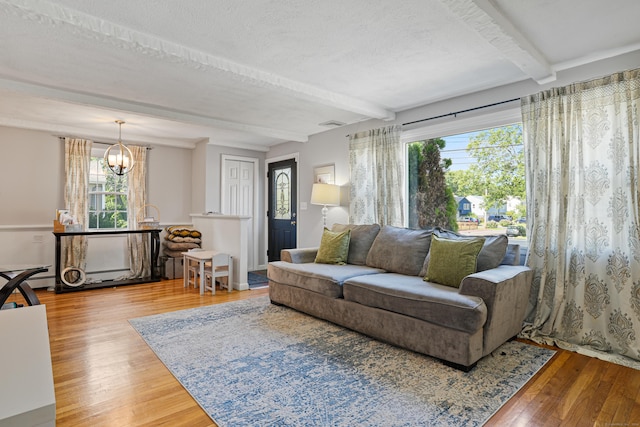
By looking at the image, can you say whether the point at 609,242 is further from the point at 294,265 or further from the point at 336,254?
the point at 294,265

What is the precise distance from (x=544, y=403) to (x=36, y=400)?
2395 mm

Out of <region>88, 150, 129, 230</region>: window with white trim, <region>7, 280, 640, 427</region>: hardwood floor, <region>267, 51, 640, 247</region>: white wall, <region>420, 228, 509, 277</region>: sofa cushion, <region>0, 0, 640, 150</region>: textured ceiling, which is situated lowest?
<region>7, 280, 640, 427</region>: hardwood floor

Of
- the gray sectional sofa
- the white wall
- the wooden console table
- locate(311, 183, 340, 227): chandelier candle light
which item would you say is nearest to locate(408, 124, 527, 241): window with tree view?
the white wall

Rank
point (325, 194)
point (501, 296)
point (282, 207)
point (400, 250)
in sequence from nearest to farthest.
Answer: point (501, 296)
point (400, 250)
point (325, 194)
point (282, 207)

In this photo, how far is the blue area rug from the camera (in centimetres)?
188

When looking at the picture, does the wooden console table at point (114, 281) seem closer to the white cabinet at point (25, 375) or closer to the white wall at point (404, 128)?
the white wall at point (404, 128)

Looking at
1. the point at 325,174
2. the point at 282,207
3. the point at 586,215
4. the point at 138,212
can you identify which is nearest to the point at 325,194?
the point at 325,174

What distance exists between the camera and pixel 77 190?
17.3 feet

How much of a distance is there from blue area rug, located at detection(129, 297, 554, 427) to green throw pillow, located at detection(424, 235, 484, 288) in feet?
2.08

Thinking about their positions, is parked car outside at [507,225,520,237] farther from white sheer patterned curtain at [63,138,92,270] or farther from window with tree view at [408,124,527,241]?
white sheer patterned curtain at [63,138,92,270]

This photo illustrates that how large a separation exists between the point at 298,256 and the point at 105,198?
11.9ft

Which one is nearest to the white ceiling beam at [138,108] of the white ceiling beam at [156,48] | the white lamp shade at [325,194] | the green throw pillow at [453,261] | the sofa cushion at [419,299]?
the white lamp shade at [325,194]

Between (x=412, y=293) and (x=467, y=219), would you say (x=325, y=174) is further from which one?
(x=412, y=293)

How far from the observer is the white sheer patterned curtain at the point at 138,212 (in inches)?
224
